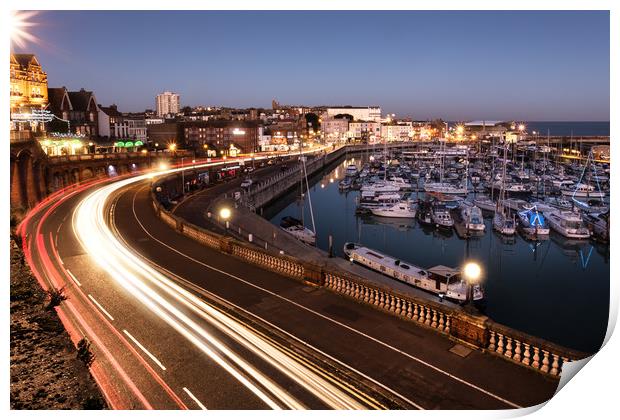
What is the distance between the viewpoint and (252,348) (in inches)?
466

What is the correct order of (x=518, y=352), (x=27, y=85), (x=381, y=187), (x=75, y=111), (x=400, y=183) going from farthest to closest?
(x=75, y=111), (x=400, y=183), (x=27, y=85), (x=381, y=187), (x=518, y=352)

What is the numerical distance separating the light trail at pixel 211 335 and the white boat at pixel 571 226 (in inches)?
1470

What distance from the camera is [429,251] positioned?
41.4 m

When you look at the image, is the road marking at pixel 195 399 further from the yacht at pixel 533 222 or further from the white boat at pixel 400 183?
the white boat at pixel 400 183

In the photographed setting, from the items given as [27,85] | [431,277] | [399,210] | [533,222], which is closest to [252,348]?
[431,277]

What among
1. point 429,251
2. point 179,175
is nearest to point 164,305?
point 429,251

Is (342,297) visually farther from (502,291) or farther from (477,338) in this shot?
(502,291)

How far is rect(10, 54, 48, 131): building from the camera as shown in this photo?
64050 millimetres

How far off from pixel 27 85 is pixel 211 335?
72774 millimetres

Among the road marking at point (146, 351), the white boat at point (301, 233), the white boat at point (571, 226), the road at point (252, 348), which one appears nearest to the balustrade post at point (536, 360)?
the road at point (252, 348)

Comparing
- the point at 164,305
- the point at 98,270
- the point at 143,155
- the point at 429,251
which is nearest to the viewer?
the point at 164,305

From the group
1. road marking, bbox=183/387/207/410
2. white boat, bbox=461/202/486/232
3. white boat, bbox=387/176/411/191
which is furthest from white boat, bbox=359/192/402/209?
road marking, bbox=183/387/207/410

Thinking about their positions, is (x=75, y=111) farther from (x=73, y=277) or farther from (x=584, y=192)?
(x=584, y=192)
